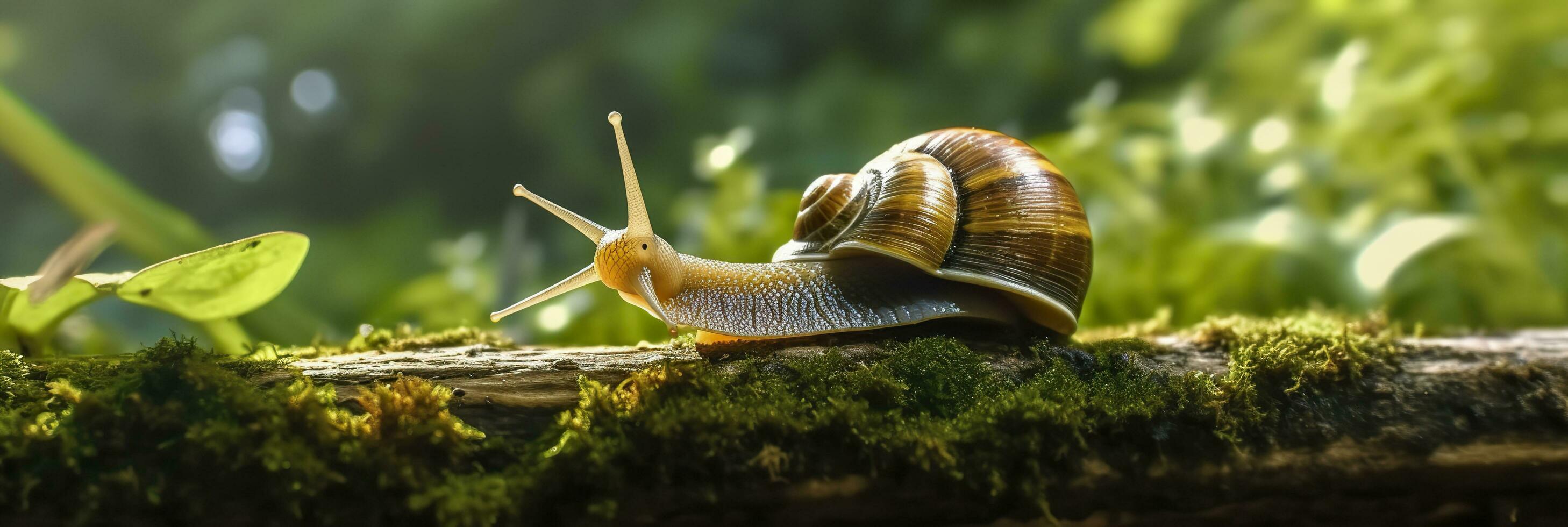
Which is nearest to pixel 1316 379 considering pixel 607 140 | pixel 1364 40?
pixel 1364 40

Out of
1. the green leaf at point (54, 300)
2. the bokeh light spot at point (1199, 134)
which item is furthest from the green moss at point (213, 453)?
the bokeh light spot at point (1199, 134)

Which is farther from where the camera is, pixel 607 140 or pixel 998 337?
pixel 607 140

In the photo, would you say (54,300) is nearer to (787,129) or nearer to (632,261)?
(632,261)

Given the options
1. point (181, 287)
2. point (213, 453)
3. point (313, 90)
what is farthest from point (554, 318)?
point (313, 90)

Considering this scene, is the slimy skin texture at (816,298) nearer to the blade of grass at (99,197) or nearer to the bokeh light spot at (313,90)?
the blade of grass at (99,197)

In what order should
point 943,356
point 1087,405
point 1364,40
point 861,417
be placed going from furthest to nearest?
1. point 1364,40
2. point 943,356
3. point 1087,405
4. point 861,417

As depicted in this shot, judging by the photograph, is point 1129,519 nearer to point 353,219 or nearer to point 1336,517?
point 1336,517

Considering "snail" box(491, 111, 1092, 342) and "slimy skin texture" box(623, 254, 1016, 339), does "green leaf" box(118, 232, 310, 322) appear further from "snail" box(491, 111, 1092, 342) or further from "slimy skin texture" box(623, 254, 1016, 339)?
"slimy skin texture" box(623, 254, 1016, 339)

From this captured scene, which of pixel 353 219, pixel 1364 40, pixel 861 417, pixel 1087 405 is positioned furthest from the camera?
pixel 353 219

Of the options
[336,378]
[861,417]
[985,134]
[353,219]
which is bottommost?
[861,417]
